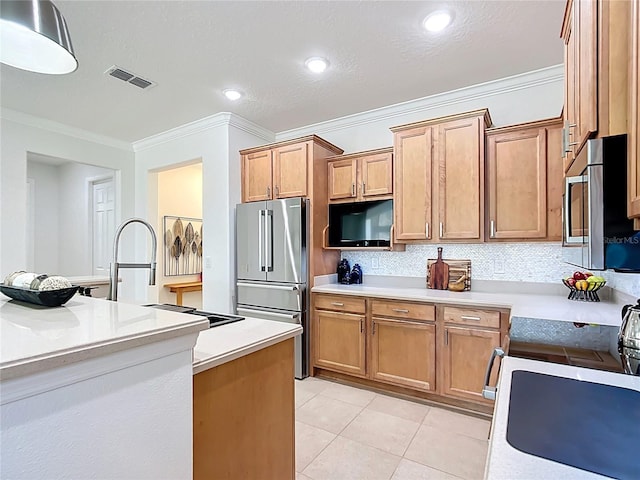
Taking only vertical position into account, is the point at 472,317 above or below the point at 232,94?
below

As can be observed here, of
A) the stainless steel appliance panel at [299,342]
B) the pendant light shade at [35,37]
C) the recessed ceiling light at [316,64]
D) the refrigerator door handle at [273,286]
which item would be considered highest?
→ the recessed ceiling light at [316,64]

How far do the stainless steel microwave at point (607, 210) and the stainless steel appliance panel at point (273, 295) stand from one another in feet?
7.83

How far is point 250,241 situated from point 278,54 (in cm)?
179

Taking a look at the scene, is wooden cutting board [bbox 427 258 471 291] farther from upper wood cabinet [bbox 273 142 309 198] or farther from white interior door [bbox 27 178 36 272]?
white interior door [bbox 27 178 36 272]

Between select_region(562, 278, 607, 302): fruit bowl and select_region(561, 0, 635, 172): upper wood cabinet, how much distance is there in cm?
148

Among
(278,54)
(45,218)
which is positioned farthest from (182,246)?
(278,54)

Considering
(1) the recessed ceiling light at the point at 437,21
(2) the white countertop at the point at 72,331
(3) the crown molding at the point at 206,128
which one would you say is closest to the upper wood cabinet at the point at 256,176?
(3) the crown molding at the point at 206,128

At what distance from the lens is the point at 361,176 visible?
10.7 ft

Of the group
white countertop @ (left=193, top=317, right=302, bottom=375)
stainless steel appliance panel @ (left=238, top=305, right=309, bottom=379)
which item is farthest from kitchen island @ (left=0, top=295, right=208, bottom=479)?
stainless steel appliance panel @ (left=238, top=305, right=309, bottom=379)

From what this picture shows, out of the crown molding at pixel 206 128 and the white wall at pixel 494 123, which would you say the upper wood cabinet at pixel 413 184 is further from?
the crown molding at pixel 206 128

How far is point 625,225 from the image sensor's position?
0.98 metres

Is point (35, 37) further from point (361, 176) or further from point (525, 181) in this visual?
point (525, 181)

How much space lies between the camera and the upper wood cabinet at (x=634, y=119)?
82 centimetres

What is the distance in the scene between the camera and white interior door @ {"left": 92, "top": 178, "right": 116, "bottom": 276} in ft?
15.8
